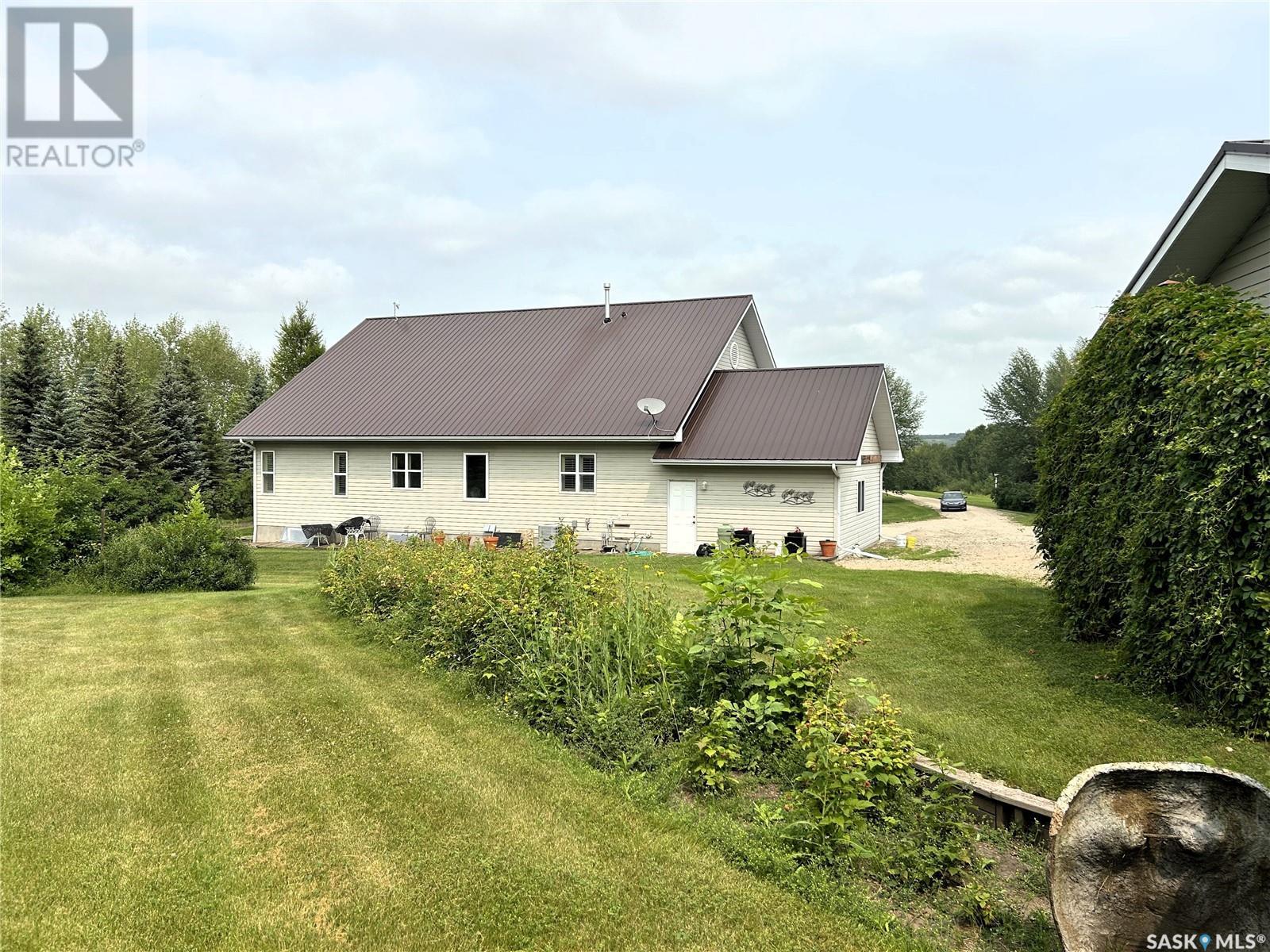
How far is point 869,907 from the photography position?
3.64 meters

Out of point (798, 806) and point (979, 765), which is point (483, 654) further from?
point (979, 765)

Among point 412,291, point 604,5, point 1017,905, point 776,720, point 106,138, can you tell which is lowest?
point 1017,905

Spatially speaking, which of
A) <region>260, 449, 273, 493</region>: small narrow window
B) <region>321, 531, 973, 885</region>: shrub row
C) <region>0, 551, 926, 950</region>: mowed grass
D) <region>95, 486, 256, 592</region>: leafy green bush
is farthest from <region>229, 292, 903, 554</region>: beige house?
<region>0, 551, 926, 950</region>: mowed grass

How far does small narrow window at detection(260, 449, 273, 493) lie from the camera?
82.3ft

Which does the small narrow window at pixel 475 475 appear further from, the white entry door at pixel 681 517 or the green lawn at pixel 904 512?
the green lawn at pixel 904 512

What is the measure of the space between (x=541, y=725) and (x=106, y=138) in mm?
10831

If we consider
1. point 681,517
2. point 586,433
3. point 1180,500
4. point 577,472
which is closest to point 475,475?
point 577,472

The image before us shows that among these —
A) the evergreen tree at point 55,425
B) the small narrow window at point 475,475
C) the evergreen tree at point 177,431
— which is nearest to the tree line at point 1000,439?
the small narrow window at point 475,475

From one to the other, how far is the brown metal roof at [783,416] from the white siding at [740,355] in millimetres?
1219

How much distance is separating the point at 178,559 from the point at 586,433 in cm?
1016

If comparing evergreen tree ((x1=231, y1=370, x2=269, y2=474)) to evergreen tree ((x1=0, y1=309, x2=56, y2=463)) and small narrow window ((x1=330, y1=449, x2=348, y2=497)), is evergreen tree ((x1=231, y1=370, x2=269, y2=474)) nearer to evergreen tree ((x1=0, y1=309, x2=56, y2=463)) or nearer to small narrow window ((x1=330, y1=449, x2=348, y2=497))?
evergreen tree ((x1=0, y1=309, x2=56, y2=463))

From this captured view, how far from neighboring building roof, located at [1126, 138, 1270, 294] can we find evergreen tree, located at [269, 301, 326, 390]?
37.3m

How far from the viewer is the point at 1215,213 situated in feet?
26.9

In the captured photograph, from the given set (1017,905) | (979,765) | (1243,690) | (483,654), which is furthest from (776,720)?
(1243,690)
